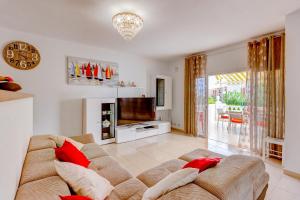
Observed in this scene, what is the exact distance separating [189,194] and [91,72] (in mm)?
3691

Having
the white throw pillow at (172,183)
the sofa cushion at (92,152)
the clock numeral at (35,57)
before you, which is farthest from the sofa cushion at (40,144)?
the clock numeral at (35,57)

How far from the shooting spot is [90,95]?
3934 millimetres

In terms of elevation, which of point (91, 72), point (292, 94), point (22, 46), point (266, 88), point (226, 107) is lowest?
point (226, 107)

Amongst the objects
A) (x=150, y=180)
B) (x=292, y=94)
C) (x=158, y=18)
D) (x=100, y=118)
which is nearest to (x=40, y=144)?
(x=150, y=180)

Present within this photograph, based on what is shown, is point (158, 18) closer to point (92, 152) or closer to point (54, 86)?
point (92, 152)

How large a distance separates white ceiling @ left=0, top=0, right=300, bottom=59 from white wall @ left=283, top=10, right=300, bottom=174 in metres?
0.27

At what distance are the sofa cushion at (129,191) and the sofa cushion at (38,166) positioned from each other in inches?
21.5

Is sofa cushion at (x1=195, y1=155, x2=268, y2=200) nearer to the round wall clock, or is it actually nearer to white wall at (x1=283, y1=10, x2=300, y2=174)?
white wall at (x1=283, y1=10, x2=300, y2=174)

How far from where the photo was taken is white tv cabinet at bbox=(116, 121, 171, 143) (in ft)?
13.2

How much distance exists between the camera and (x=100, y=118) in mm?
3762

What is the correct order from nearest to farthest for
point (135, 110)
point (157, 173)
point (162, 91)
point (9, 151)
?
point (9, 151) < point (157, 173) < point (135, 110) < point (162, 91)

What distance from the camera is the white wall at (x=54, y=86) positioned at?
10.2ft

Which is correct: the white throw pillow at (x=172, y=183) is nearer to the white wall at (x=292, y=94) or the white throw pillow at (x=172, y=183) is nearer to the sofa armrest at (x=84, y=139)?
the sofa armrest at (x=84, y=139)

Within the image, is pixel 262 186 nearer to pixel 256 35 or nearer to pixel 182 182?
pixel 182 182
